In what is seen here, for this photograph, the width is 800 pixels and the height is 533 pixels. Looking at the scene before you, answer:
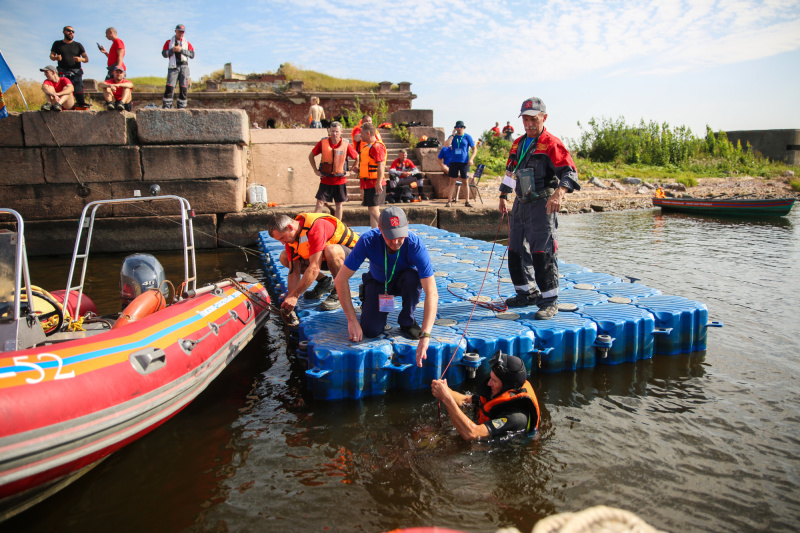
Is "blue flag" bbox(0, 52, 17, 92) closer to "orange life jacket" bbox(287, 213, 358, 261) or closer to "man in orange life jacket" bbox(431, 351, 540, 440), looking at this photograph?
"orange life jacket" bbox(287, 213, 358, 261)

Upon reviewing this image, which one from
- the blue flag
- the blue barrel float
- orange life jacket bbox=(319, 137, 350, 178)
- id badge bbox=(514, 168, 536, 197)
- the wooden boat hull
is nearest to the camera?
the wooden boat hull

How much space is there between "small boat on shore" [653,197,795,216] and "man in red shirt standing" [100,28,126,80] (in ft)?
52.3

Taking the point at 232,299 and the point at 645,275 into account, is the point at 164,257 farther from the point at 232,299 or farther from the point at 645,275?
the point at 645,275

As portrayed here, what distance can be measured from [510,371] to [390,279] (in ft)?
4.16

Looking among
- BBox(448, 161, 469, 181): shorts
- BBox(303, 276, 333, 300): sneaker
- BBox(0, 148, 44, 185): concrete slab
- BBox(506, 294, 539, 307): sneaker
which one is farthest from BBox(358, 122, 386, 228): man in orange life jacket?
BBox(0, 148, 44, 185): concrete slab

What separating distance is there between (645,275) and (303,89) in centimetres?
2053

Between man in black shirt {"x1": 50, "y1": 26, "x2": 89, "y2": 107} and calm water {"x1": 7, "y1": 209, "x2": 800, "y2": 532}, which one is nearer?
calm water {"x1": 7, "y1": 209, "x2": 800, "y2": 532}

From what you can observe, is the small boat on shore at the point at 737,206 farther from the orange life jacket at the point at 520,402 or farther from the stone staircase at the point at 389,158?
the orange life jacket at the point at 520,402

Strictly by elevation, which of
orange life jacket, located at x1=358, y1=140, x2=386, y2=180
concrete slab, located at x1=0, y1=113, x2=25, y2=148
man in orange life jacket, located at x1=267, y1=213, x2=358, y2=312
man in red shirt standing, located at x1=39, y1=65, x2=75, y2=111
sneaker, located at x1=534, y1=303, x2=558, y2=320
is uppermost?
man in red shirt standing, located at x1=39, y1=65, x2=75, y2=111

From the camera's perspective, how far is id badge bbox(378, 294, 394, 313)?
4.31 m

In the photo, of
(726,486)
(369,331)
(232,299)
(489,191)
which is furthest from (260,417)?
Result: (489,191)

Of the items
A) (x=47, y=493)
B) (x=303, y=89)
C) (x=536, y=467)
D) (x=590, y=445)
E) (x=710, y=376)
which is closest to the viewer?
(x=47, y=493)

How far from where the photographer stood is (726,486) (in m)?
3.20

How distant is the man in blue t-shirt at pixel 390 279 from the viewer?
4.00 m
